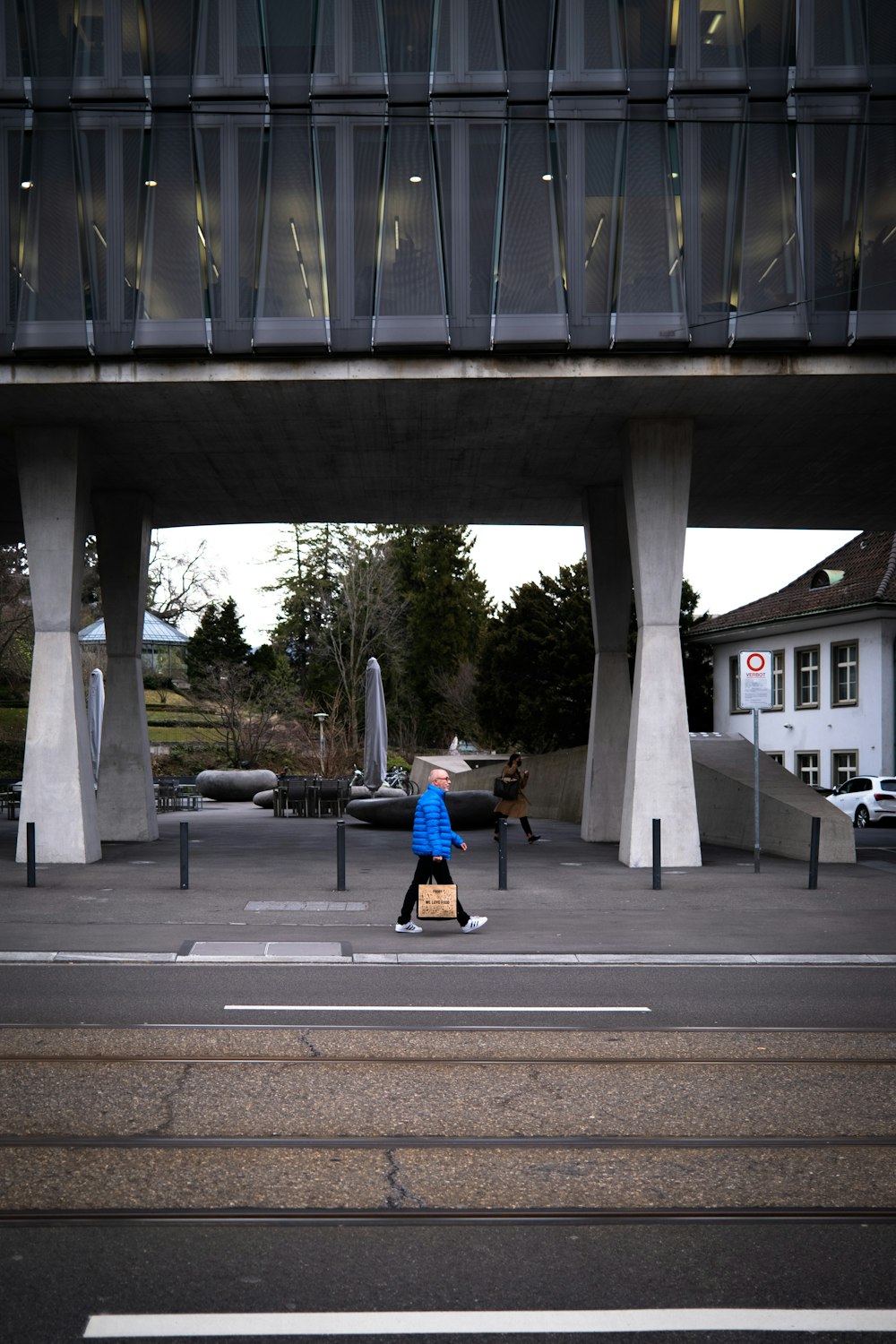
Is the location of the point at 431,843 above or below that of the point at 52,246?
below

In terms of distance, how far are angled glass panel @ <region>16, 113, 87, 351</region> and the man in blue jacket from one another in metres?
10.9

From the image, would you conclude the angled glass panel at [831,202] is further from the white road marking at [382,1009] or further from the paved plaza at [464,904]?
the white road marking at [382,1009]

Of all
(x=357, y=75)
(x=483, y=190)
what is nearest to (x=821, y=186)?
(x=483, y=190)

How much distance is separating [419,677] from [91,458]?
191 feet

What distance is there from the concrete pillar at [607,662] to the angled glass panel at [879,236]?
8796 millimetres

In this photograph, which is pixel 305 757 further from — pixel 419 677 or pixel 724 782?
pixel 724 782

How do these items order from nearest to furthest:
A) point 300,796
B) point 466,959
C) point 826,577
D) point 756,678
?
point 466,959, point 756,678, point 300,796, point 826,577

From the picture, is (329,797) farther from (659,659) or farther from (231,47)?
(231,47)

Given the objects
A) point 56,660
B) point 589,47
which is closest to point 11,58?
point 589,47

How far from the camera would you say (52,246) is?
20516 mm

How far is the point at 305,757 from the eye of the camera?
2261 inches

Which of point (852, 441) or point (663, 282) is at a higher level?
point (663, 282)

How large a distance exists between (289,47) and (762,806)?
1547 centimetres

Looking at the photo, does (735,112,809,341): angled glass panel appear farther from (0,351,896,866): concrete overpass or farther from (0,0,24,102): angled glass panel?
(0,0,24,102): angled glass panel
